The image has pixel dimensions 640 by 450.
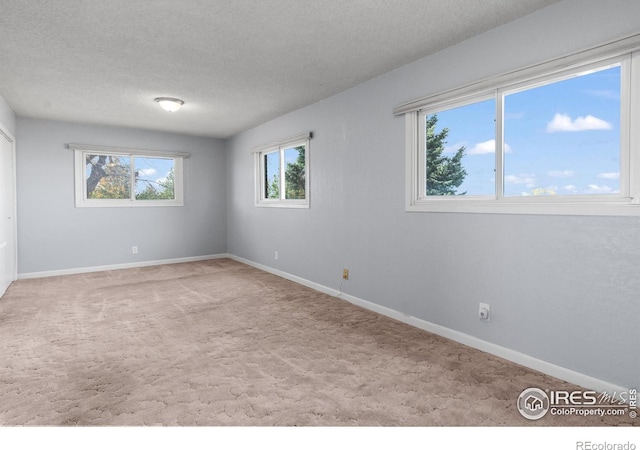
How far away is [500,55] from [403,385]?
237 centimetres

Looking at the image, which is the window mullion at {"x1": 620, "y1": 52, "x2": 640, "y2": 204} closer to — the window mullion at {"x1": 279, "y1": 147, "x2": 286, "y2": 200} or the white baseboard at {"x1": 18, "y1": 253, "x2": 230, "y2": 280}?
the window mullion at {"x1": 279, "y1": 147, "x2": 286, "y2": 200}

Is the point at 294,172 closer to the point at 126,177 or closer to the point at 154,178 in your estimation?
the point at 154,178

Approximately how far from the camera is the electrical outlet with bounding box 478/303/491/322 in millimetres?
2666

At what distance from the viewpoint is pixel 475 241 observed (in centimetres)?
275

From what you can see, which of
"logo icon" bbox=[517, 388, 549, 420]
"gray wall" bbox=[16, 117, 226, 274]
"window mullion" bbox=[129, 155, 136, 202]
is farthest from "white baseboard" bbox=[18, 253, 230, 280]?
"logo icon" bbox=[517, 388, 549, 420]

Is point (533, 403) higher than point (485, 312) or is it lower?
lower

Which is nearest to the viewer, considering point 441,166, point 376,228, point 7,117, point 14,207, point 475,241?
point 475,241

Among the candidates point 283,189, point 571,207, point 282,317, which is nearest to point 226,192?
point 283,189

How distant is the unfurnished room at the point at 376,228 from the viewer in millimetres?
1997

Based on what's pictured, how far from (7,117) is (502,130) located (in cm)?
565

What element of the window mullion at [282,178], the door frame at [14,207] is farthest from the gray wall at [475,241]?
the door frame at [14,207]

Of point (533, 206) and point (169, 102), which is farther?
point (169, 102)

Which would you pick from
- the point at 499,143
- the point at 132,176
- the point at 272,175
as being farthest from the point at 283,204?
the point at 499,143

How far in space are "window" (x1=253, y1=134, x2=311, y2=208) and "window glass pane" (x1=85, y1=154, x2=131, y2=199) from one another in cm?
226
